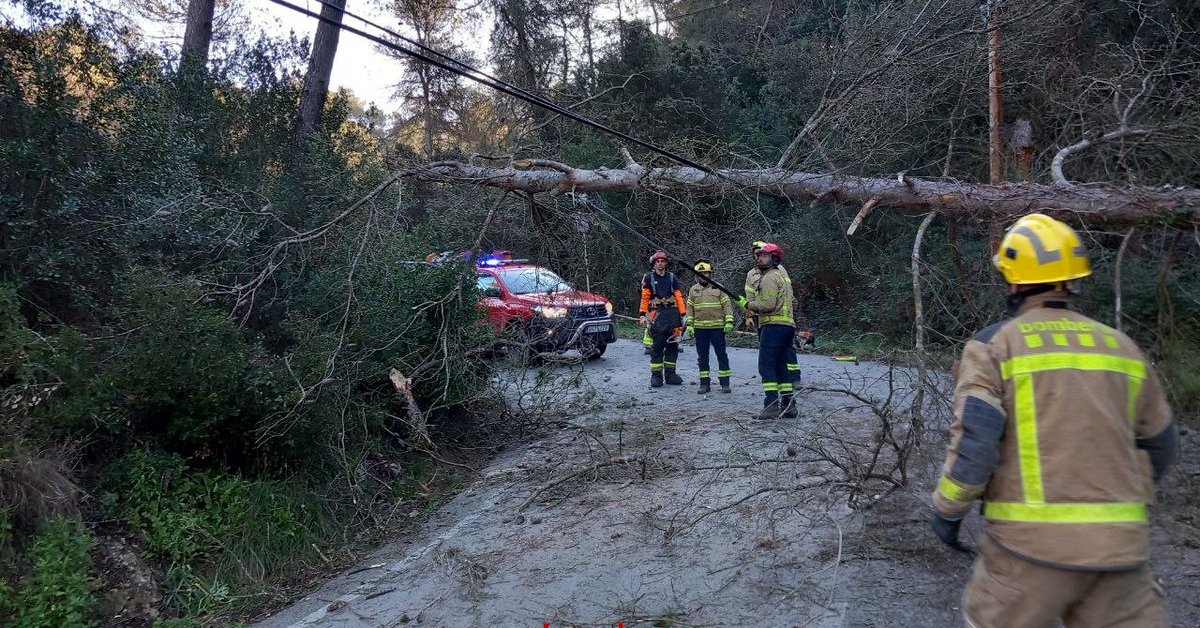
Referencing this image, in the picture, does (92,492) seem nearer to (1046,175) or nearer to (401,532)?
(401,532)

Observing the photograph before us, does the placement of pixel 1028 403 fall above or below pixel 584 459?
above

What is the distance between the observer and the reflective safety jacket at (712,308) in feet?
33.5

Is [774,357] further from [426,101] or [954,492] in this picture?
[426,101]

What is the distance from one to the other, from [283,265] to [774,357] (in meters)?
5.06

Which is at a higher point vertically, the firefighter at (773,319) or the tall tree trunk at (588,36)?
the tall tree trunk at (588,36)

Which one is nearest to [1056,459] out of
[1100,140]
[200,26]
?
[1100,140]

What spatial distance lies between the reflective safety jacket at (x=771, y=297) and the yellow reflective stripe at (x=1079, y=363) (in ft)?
19.5

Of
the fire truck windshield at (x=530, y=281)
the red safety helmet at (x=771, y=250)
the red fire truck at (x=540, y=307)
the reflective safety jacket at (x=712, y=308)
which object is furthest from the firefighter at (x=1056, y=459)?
the reflective safety jacket at (x=712, y=308)

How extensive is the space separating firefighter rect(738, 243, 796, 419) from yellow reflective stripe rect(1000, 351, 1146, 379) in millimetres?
5942

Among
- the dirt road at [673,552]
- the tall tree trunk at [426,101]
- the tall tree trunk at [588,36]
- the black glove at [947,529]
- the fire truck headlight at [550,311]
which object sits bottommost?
the dirt road at [673,552]

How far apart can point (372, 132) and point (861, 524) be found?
27.3 ft

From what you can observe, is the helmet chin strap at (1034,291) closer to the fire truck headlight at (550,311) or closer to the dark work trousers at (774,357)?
the dark work trousers at (774,357)

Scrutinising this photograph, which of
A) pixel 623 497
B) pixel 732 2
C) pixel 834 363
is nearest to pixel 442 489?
pixel 623 497

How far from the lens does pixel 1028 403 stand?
8.46 feet
